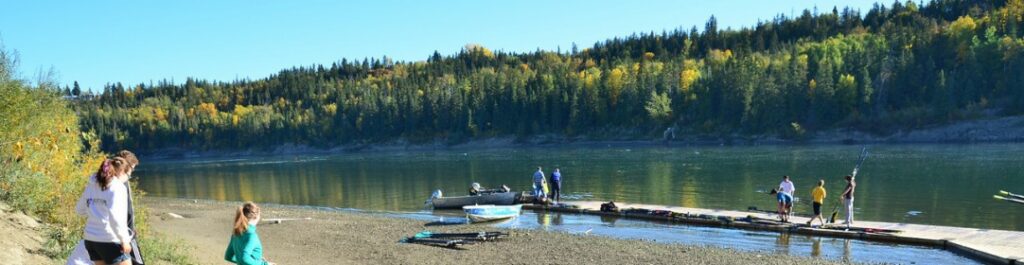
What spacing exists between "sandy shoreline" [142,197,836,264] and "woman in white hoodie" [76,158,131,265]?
843 centimetres

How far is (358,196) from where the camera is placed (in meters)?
46.2

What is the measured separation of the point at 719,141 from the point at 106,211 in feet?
386

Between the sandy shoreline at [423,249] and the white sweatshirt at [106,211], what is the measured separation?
857 centimetres

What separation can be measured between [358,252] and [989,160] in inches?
2219

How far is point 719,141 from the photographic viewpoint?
119000mm

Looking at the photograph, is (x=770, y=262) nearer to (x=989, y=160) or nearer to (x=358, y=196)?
(x=358, y=196)

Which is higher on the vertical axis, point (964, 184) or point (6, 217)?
point (6, 217)

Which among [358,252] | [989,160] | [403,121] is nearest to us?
[358,252]

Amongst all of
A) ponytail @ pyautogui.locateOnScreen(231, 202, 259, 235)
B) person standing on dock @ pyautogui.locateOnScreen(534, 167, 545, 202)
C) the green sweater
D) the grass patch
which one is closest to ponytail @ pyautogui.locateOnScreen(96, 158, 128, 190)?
ponytail @ pyautogui.locateOnScreen(231, 202, 259, 235)

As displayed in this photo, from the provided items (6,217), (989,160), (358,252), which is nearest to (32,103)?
(6,217)

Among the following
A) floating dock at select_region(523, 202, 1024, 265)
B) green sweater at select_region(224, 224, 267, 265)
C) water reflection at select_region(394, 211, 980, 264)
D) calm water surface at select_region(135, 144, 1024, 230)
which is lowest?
calm water surface at select_region(135, 144, 1024, 230)

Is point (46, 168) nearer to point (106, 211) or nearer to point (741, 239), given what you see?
point (106, 211)

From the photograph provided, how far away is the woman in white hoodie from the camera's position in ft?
24.1

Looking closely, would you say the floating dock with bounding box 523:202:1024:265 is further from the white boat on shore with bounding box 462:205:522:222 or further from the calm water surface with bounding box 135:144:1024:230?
the calm water surface with bounding box 135:144:1024:230
